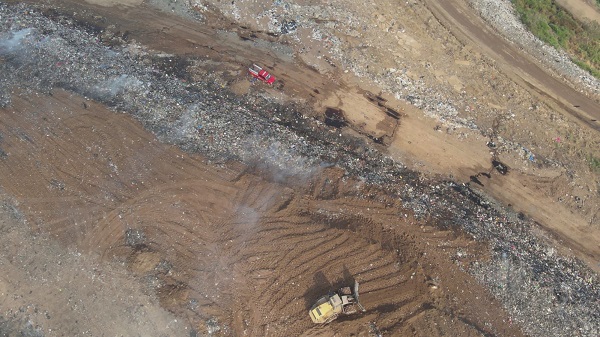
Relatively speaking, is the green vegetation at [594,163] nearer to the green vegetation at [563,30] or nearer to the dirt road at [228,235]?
the green vegetation at [563,30]

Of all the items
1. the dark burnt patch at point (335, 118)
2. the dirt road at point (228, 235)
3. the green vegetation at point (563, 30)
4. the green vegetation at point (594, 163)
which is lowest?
the dirt road at point (228, 235)

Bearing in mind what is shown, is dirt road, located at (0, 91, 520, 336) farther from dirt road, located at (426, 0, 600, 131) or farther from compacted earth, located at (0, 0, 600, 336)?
dirt road, located at (426, 0, 600, 131)

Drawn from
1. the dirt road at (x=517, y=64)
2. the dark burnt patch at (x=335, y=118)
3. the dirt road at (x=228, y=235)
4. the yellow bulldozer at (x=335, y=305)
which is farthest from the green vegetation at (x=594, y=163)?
the yellow bulldozer at (x=335, y=305)

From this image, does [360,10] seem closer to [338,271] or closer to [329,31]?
[329,31]

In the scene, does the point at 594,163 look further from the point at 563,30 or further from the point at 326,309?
the point at 326,309

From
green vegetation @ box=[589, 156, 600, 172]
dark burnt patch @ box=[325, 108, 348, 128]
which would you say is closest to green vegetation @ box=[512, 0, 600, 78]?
green vegetation @ box=[589, 156, 600, 172]

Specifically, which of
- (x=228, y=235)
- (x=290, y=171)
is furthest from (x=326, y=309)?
(x=290, y=171)
